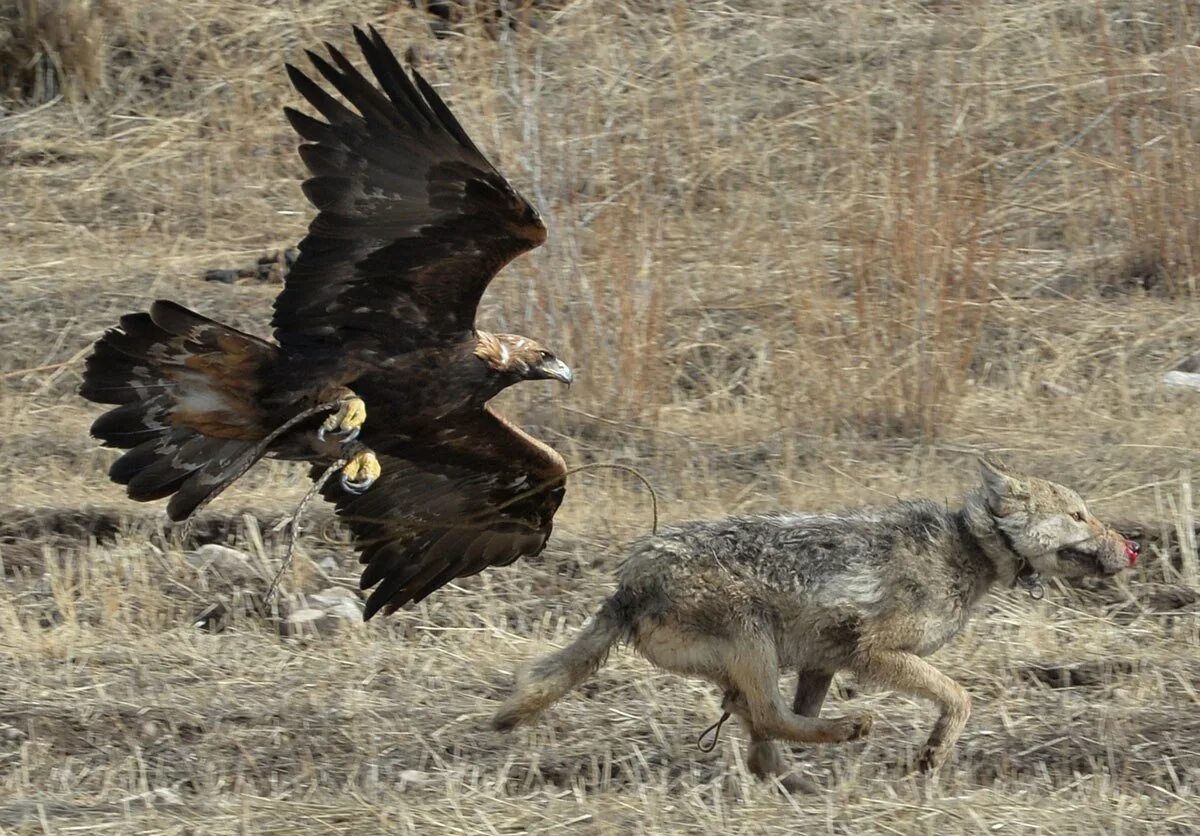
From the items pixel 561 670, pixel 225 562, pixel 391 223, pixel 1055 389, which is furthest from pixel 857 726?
pixel 1055 389

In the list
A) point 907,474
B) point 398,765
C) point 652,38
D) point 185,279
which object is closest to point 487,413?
point 398,765

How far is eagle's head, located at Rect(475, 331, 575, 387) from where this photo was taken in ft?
25.9

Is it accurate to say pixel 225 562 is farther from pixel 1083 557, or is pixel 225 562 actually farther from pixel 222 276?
pixel 222 276

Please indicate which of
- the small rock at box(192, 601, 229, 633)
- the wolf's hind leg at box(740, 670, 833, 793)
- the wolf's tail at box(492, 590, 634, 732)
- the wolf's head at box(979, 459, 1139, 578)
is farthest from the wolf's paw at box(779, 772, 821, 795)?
the small rock at box(192, 601, 229, 633)

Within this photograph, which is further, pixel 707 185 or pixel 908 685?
pixel 707 185

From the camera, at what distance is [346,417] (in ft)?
24.8

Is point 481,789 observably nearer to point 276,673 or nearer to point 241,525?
point 276,673

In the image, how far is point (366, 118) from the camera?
7281mm

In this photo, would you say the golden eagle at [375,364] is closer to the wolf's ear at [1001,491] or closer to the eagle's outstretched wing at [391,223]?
the eagle's outstretched wing at [391,223]

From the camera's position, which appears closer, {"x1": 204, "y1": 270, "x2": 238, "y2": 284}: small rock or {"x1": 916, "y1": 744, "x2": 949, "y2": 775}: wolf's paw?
{"x1": 916, "y1": 744, "x2": 949, "y2": 775}: wolf's paw

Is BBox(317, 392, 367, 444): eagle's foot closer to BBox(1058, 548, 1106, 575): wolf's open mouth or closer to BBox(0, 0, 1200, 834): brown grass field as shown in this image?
BBox(0, 0, 1200, 834): brown grass field

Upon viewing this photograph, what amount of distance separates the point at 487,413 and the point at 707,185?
5316 millimetres

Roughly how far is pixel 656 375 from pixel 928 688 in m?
4.19

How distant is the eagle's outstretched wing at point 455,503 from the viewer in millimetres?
7984
